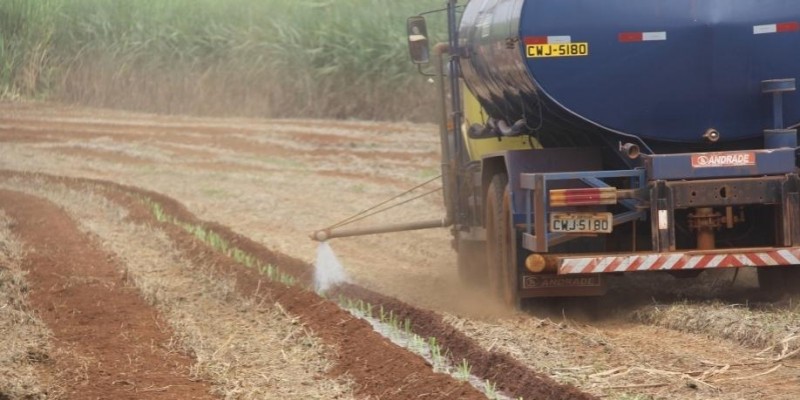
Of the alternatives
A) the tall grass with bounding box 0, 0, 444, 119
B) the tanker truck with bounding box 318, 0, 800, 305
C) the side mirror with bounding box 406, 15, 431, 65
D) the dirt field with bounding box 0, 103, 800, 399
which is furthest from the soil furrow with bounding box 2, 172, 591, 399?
the tall grass with bounding box 0, 0, 444, 119

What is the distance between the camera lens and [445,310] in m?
12.6

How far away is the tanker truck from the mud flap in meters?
0.01

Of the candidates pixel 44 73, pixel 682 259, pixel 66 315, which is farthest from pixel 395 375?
pixel 44 73

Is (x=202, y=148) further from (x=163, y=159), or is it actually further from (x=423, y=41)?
(x=423, y=41)

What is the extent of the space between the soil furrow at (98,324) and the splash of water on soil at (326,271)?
1936mm

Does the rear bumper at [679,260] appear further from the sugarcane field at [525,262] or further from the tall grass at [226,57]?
the tall grass at [226,57]

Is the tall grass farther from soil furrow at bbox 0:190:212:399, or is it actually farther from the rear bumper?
the rear bumper

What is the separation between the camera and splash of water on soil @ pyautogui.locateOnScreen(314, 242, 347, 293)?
47.4 ft

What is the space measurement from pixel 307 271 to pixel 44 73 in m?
21.6

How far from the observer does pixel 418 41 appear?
44.2ft

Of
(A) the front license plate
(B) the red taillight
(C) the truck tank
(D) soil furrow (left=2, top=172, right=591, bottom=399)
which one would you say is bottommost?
(D) soil furrow (left=2, top=172, right=591, bottom=399)

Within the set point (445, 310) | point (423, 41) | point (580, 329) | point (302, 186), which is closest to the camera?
point (580, 329)

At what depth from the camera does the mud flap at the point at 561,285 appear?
11086 millimetres

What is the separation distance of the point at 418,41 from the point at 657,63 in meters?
3.43
